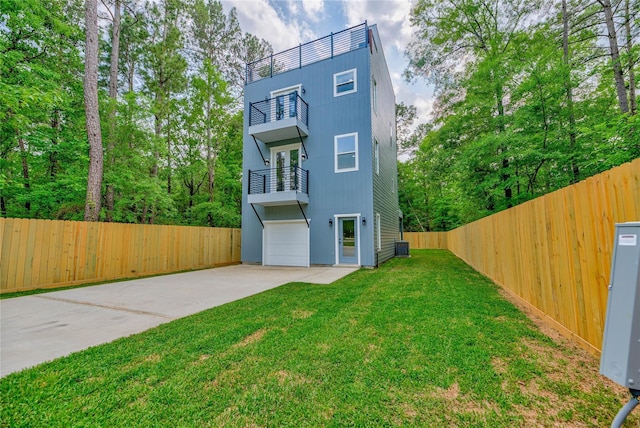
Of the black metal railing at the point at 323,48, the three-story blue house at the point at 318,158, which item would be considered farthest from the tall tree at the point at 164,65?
the three-story blue house at the point at 318,158

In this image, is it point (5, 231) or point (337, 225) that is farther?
point (337, 225)

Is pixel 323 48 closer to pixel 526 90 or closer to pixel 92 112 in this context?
pixel 526 90

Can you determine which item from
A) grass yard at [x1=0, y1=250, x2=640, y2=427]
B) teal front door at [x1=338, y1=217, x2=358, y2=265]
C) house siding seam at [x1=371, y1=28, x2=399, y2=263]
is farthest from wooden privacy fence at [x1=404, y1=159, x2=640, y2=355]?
house siding seam at [x1=371, y1=28, x2=399, y2=263]

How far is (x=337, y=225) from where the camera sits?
10.2 m

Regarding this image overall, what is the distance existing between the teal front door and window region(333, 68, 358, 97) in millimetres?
5076

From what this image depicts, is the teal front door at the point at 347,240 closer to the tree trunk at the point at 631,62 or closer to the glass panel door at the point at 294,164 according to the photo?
the glass panel door at the point at 294,164

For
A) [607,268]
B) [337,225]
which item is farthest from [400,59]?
[607,268]

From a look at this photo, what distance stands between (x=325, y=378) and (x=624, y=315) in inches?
78.8

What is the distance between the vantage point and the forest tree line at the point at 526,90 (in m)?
8.08

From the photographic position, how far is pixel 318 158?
10695 mm

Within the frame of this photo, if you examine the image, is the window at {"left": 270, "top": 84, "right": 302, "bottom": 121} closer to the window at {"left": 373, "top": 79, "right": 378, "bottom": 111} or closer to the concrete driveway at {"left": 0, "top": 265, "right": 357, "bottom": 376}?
the window at {"left": 373, "top": 79, "right": 378, "bottom": 111}

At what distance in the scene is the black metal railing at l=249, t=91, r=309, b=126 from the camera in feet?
35.6

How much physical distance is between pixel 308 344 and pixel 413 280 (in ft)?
15.3

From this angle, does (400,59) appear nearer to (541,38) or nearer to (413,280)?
(541,38)
